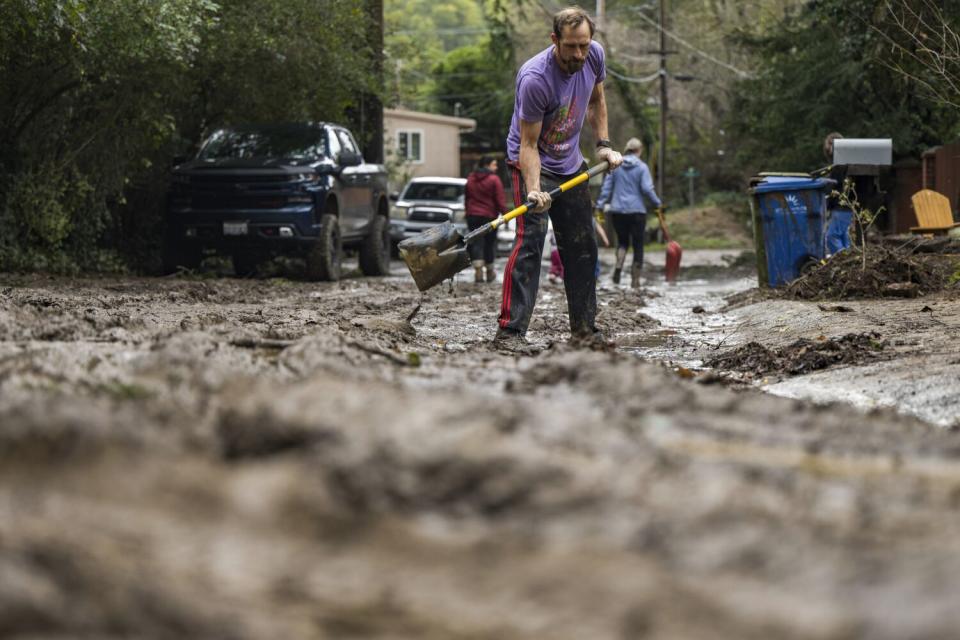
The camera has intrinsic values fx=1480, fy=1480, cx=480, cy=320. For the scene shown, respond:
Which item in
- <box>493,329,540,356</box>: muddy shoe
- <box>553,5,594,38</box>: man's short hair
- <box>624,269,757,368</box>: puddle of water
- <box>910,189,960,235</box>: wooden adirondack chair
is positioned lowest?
<box>624,269,757,368</box>: puddle of water

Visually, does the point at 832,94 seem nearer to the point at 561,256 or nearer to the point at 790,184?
the point at 790,184

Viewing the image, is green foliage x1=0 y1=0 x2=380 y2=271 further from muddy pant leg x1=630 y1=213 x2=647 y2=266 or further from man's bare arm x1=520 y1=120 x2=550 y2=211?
man's bare arm x1=520 y1=120 x2=550 y2=211

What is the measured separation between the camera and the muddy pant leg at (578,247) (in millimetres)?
9102

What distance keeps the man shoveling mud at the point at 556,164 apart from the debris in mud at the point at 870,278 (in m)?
Answer: 4.33

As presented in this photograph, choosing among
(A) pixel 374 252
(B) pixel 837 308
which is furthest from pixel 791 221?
(A) pixel 374 252

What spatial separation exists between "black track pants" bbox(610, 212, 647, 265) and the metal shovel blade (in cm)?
956

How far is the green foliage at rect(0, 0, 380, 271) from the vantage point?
1600 centimetres

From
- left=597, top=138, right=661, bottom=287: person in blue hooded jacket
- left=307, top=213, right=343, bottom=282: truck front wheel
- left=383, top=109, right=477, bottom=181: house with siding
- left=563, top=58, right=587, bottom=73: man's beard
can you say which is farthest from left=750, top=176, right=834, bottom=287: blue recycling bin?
left=383, top=109, right=477, bottom=181: house with siding

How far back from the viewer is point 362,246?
2095cm

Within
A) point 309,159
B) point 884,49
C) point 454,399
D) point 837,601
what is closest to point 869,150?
point 884,49

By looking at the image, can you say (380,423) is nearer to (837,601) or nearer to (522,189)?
(837,601)

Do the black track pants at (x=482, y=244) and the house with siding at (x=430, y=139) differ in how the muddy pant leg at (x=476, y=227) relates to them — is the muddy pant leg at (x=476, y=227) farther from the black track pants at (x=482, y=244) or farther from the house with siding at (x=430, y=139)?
the house with siding at (x=430, y=139)

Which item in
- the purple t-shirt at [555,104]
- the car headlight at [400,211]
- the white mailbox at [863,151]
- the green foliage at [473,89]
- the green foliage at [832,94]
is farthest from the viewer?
the green foliage at [473,89]

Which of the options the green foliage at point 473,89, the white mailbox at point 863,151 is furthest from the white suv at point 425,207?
the green foliage at point 473,89
